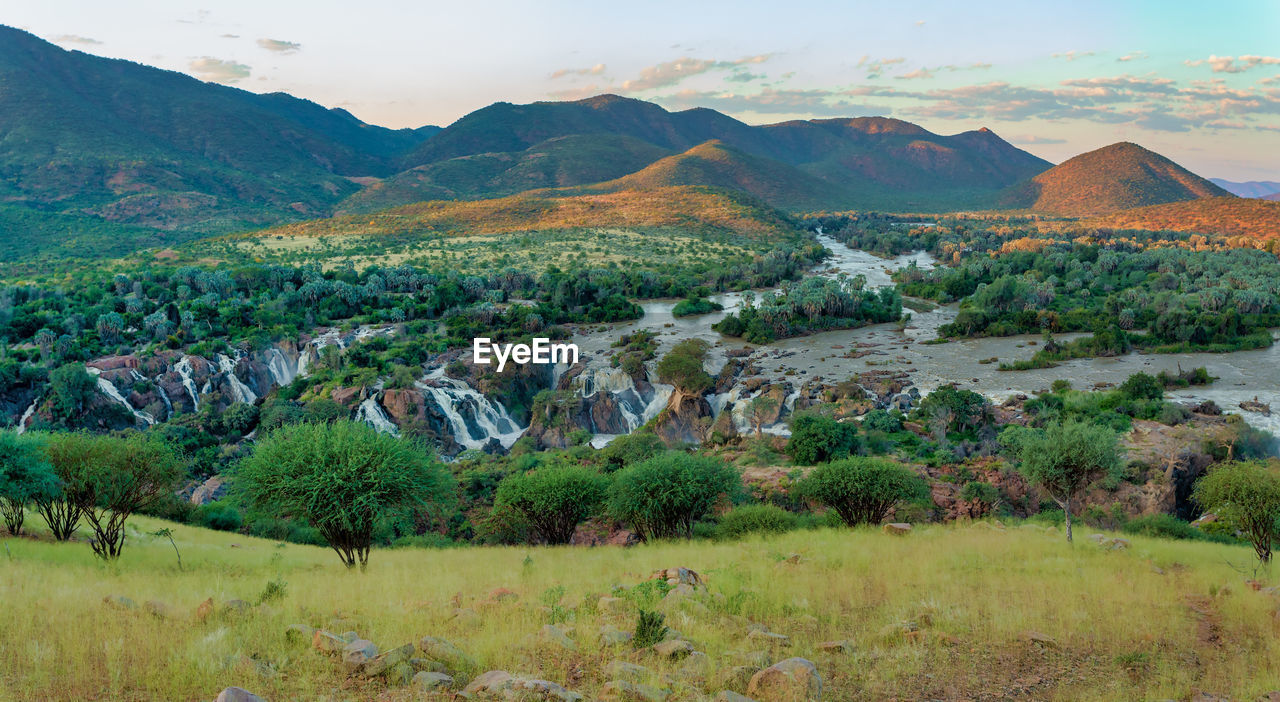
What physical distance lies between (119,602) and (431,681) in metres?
5.51

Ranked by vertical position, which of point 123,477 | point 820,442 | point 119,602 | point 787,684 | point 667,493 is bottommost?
point 820,442

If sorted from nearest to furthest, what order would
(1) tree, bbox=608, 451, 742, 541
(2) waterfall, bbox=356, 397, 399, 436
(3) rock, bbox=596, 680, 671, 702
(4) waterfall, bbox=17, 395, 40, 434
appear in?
(3) rock, bbox=596, 680, 671, 702
(1) tree, bbox=608, 451, 742, 541
(4) waterfall, bbox=17, 395, 40, 434
(2) waterfall, bbox=356, 397, 399, 436

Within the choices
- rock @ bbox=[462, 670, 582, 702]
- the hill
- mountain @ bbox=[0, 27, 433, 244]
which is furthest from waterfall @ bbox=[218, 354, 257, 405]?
the hill

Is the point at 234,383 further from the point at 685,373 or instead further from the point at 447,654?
the point at 447,654

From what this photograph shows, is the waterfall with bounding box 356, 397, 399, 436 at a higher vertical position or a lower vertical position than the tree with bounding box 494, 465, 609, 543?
lower

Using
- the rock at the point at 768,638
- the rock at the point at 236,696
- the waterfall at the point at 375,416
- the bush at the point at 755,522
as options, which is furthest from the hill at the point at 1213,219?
the rock at the point at 236,696

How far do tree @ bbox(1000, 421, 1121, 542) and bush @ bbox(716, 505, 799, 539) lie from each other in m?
7.07

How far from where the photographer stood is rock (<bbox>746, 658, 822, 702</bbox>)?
8.05 metres

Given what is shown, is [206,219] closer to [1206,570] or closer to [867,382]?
[867,382]

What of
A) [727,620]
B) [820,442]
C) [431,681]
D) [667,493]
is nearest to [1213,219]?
[820,442]

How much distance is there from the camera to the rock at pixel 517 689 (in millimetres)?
7672

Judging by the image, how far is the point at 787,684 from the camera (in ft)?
26.8

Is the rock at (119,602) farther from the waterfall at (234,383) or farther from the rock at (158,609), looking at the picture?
the waterfall at (234,383)

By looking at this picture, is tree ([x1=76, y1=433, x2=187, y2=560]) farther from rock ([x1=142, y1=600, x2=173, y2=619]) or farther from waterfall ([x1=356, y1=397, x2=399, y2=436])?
waterfall ([x1=356, y1=397, x2=399, y2=436])
